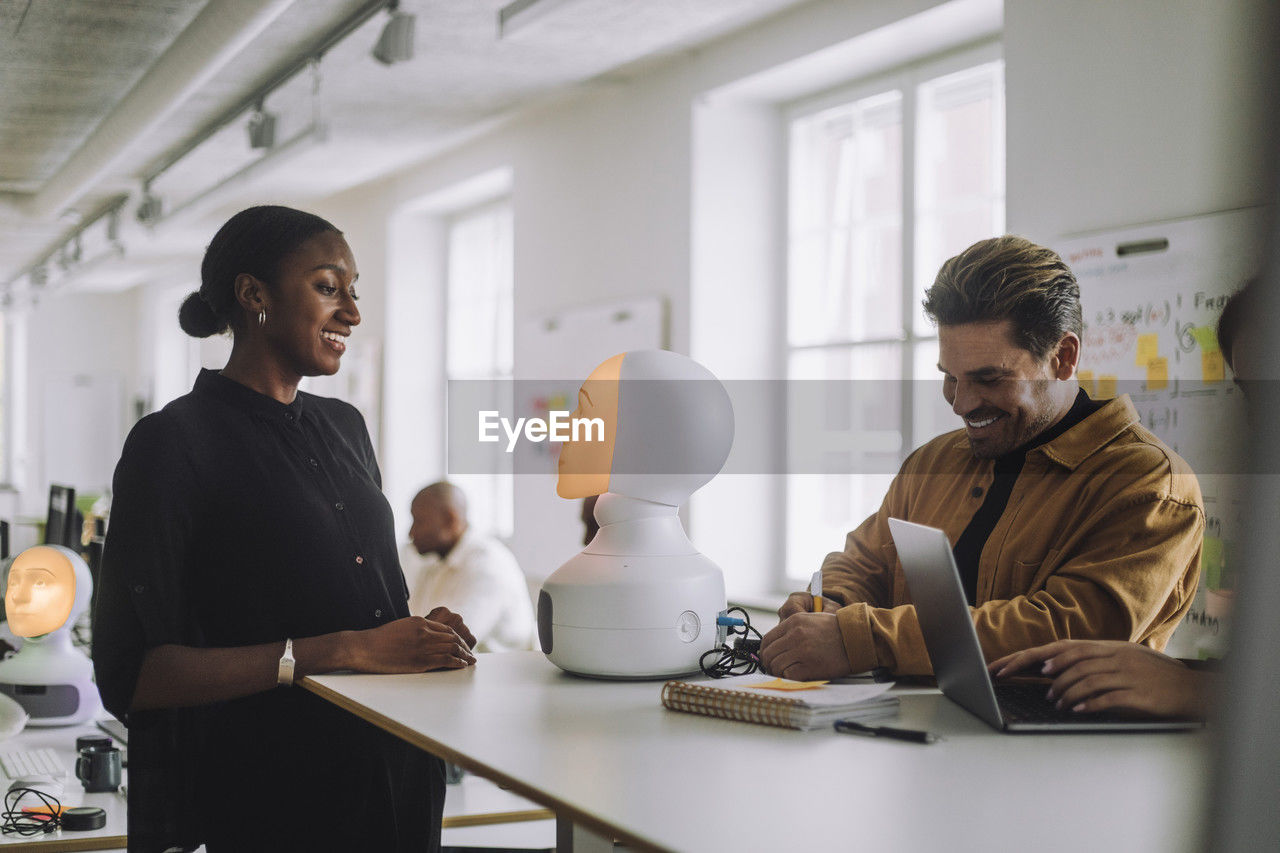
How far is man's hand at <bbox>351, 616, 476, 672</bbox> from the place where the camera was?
1702 millimetres

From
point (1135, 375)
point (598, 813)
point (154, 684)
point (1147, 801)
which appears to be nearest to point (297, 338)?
point (154, 684)

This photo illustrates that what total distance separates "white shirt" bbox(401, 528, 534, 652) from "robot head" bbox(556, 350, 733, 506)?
8.36 feet

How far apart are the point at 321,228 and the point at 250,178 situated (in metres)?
4.60

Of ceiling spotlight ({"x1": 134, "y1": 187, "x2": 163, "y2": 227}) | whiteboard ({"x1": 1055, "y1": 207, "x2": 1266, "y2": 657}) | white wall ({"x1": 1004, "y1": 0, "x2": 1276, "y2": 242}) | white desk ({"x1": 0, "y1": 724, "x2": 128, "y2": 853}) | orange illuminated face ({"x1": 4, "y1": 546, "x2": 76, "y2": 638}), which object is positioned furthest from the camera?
ceiling spotlight ({"x1": 134, "y1": 187, "x2": 163, "y2": 227})

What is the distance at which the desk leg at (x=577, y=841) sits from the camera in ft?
5.20

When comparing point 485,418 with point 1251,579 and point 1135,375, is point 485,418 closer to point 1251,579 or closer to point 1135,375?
point 1135,375

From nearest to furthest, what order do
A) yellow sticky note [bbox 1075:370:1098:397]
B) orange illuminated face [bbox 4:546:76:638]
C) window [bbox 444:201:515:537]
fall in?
1. orange illuminated face [bbox 4:546:76:638]
2. yellow sticky note [bbox 1075:370:1098:397]
3. window [bbox 444:201:515:537]

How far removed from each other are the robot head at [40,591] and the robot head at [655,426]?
5.89 ft

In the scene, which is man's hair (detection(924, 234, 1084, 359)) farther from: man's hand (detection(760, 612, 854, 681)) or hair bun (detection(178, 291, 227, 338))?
hair bun (detection(178, 291, 227, 338))

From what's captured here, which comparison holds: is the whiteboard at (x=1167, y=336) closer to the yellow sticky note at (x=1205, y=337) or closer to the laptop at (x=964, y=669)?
the yellow sticky note at (x=1205, y=337)

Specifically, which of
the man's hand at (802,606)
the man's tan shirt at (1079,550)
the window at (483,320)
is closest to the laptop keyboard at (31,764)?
the man's hand at (802,606)

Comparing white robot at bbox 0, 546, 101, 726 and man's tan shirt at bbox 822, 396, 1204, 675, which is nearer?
man's tan shirt at bbox 822, 396, 1204, 675

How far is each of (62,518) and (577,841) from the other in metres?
3.05

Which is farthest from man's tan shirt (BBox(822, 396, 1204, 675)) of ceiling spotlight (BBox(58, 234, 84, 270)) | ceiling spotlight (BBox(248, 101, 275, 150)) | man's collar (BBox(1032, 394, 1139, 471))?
ceiling spotlight (BBox(58, 234, 84, 270))
